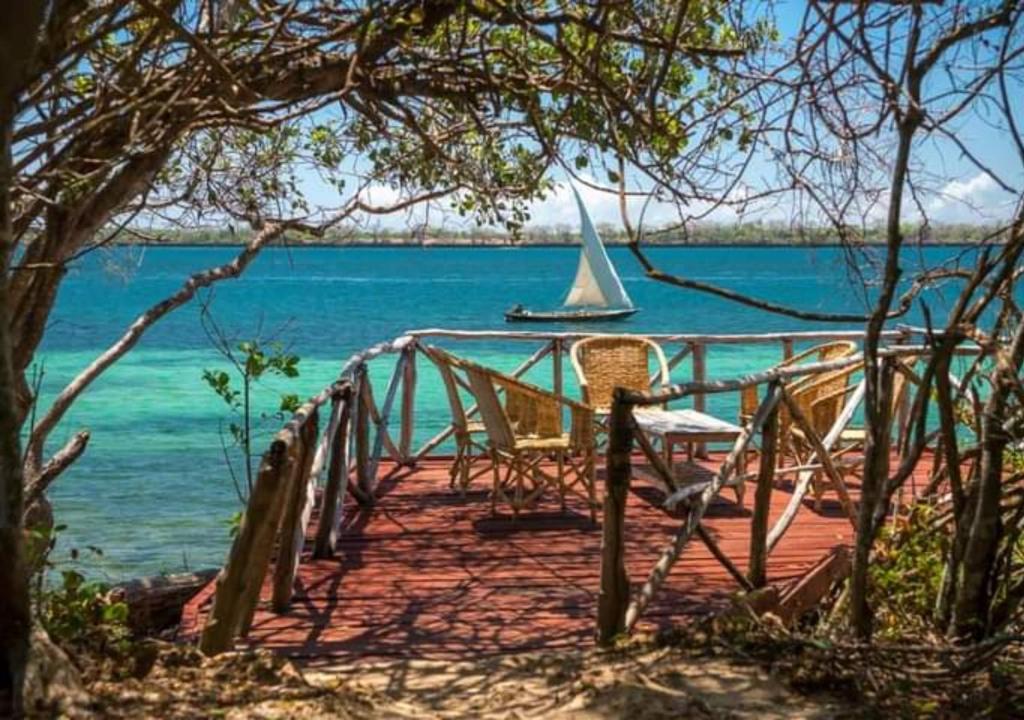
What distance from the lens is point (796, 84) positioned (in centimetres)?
353

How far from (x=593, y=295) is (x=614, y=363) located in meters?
38.7

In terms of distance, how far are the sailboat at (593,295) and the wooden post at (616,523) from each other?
3672cm

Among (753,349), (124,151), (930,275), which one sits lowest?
(753,349)

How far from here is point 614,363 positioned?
26.6 ft

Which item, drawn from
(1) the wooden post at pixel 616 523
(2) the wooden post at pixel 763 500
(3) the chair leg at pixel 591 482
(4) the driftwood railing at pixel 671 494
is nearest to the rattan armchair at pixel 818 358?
(3) the chair leg at pixel 591 482

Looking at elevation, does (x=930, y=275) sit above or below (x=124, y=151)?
below

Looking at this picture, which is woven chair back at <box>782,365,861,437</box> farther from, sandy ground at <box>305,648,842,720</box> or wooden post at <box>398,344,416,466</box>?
sandy ground at <box>305,648,842,720</box>

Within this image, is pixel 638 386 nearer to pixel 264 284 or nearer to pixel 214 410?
pixel 214 410

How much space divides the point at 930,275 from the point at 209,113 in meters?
2.27

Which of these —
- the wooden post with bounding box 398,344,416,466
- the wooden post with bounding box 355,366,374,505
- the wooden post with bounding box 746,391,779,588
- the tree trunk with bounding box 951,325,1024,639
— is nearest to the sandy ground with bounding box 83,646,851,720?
the tree trunk with bounding box 951,325,1024,639

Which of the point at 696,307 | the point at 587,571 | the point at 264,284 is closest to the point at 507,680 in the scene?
the point at 587,571

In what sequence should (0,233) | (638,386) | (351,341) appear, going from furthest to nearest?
(351,341) < (638,386) < (0,233)

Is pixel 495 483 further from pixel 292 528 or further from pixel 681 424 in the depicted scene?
pixel 292 528

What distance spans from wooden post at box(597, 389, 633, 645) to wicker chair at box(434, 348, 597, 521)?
2171 mm
